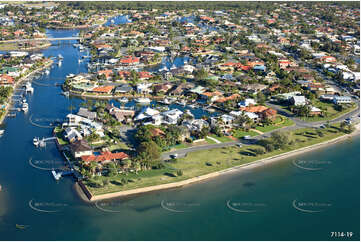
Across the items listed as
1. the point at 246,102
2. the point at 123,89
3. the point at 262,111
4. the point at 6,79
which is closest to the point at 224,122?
the point at 262,111

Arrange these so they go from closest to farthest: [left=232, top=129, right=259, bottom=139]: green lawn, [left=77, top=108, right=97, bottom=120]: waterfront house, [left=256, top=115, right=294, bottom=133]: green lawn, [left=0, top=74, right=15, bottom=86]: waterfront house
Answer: [left=232, top=129, right=259, bottom=139]: green lawn < [left=256, top=115, right=294, bottom=133]: green lawn < [left=77, top=108, right=97, bottom=120]: waterfront house < [left=0, top=74, right=15, bottom=86]: waterfront house

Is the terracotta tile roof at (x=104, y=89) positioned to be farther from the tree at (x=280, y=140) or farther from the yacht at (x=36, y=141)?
the tree at (x=280, y=140)

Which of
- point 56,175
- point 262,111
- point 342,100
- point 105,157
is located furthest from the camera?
point 342,100

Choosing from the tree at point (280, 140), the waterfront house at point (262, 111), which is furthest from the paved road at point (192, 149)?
the waterfront house at point (262, 111)

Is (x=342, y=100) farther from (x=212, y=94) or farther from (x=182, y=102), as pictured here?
(x=182, y=102)

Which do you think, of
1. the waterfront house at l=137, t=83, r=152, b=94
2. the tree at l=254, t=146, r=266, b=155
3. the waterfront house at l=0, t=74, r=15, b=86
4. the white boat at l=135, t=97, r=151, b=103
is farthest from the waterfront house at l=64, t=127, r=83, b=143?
the waterfront house at l=0, t=74, r=15, b=86

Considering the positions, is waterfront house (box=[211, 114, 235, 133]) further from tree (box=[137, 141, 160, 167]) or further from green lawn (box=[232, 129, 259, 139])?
tree (box=[137, 141, 160, 167])
